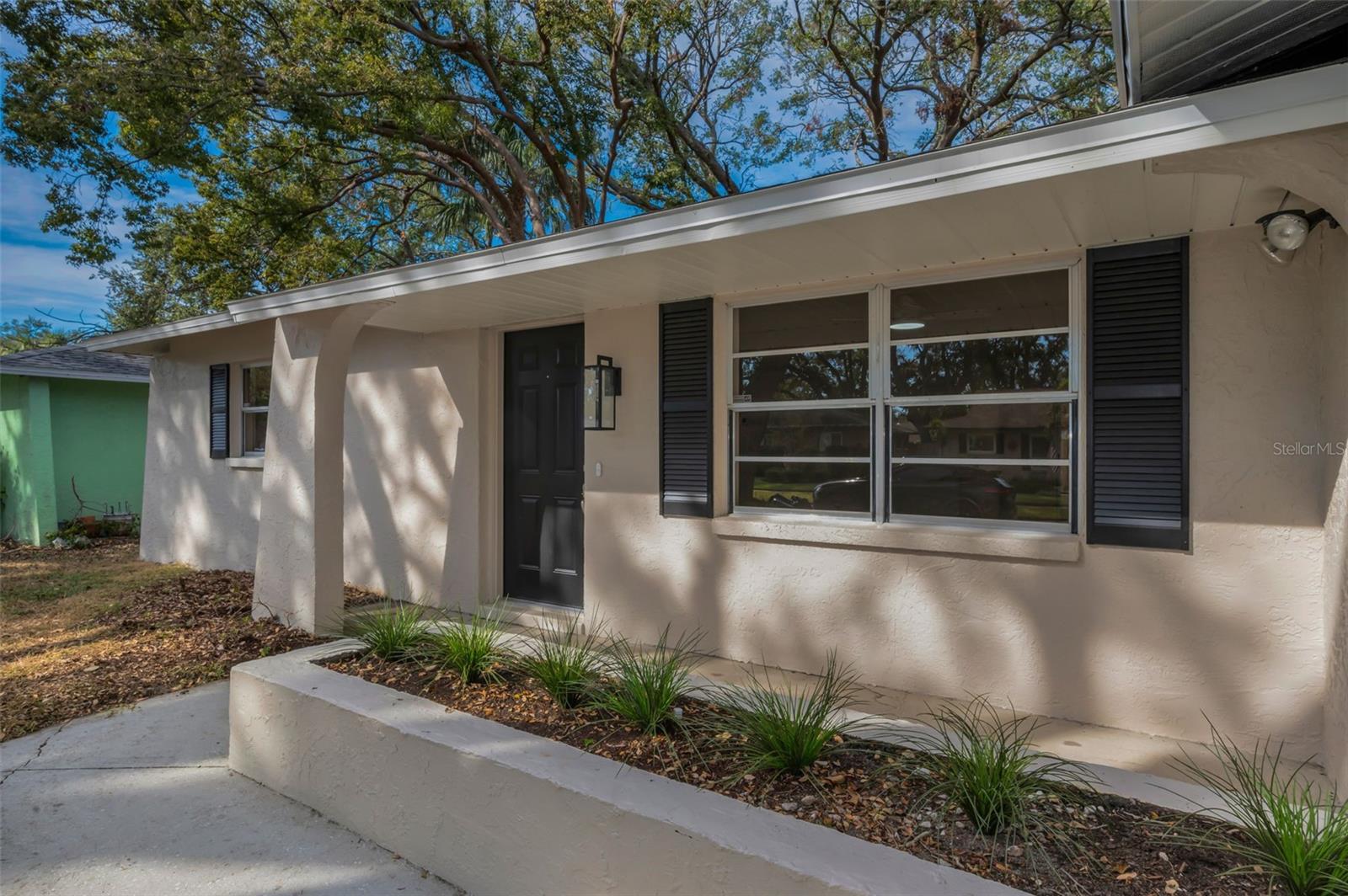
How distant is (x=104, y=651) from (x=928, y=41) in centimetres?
1099

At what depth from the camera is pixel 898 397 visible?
396cm

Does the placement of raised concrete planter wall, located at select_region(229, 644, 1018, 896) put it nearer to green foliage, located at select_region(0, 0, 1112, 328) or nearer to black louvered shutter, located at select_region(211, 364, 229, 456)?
black louvered shutter, located at select_region(211, 364, 229, 456)

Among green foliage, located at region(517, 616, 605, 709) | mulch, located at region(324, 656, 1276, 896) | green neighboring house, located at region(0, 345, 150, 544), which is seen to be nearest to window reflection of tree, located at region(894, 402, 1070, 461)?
mulch, located at region(324, 656, 1276, 896)

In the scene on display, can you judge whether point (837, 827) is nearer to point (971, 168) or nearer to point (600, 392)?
point (971, 168)

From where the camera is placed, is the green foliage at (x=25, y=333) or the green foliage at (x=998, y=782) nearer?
the green foliage at (x=998, y=782)

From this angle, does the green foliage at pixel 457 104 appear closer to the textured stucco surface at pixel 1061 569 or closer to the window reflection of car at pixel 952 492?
the textured stucco surface at pixel 1061 569

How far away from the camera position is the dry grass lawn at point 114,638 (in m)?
4.04

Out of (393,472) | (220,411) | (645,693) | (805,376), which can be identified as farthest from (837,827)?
(220,411)

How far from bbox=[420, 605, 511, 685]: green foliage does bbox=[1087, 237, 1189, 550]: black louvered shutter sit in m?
Answer: 2.88

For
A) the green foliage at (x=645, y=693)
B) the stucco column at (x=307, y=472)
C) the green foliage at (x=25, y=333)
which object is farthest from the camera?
the green foliage at (x=25, y=333)

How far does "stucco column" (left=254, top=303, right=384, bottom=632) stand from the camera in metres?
4.77

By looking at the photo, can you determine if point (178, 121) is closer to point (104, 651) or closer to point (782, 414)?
point (104, 651)

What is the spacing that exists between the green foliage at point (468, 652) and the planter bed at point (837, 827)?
12.7 inches

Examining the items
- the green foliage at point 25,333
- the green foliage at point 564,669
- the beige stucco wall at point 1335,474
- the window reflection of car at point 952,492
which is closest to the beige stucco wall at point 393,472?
the green foliage at point 564,669
